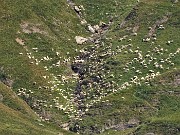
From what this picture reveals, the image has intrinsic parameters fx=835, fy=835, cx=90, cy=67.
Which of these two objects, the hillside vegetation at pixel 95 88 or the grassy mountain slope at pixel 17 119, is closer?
the grassy mountain slope at pixel 17 119

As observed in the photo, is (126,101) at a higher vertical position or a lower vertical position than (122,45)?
lower

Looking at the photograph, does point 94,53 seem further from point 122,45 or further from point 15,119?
point 15,119

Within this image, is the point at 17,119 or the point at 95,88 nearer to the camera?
the point at 17,119

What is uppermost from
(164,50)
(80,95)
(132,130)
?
(164,50)

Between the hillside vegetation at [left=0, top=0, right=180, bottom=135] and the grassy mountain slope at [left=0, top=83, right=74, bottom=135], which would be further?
the hillside vegetation at [left=0, top=0, right=180, bottom=135]

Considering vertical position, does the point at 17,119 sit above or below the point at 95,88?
below

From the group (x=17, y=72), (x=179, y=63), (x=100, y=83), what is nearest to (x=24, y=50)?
(x=17, y=72)

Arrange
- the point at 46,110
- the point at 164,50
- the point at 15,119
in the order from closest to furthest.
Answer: the point at 15,119 < the point at 46,110 < the point at 164,50

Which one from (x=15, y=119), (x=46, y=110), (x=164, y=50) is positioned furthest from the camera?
(x=164, y=50)

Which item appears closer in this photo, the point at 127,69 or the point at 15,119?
the point at 15,119
